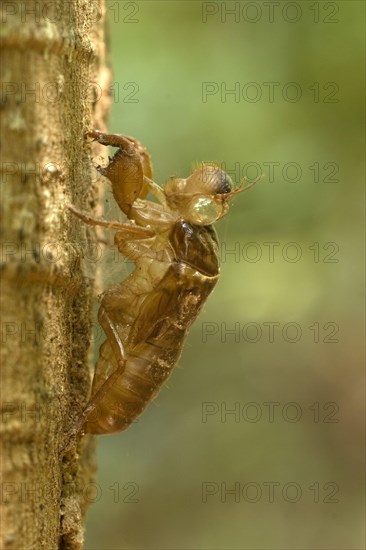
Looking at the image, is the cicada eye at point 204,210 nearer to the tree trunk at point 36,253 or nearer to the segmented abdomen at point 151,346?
the segmented abdomen at point 151,346

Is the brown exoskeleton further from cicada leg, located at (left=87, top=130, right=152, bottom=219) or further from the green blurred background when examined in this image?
the green blurred background

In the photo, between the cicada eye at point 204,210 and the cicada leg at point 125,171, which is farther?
the cicada eye at point 204,210

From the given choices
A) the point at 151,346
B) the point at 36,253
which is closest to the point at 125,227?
the point at 151,346

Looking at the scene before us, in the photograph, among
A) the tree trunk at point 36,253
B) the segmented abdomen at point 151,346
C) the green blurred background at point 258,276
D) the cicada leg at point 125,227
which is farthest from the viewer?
the green blurred background at point 258,276

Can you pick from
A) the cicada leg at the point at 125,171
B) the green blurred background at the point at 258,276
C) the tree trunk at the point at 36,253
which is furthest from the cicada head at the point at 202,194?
the green blurred background at the point at 258,276

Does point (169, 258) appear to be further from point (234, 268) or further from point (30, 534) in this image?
point (234, 268)

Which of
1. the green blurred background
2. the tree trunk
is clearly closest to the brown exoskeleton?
the tree trunk

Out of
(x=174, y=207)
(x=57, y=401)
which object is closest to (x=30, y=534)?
(x=57, y=401)

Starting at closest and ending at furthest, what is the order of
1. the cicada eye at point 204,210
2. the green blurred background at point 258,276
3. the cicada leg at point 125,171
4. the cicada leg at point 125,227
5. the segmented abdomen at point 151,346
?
the cicada leg at point 125,227, the segmented abdomen at point 151,346, the cicada leg at point 125,171, the cicada eye at point 204,210, the green blurred background at point 258,276
